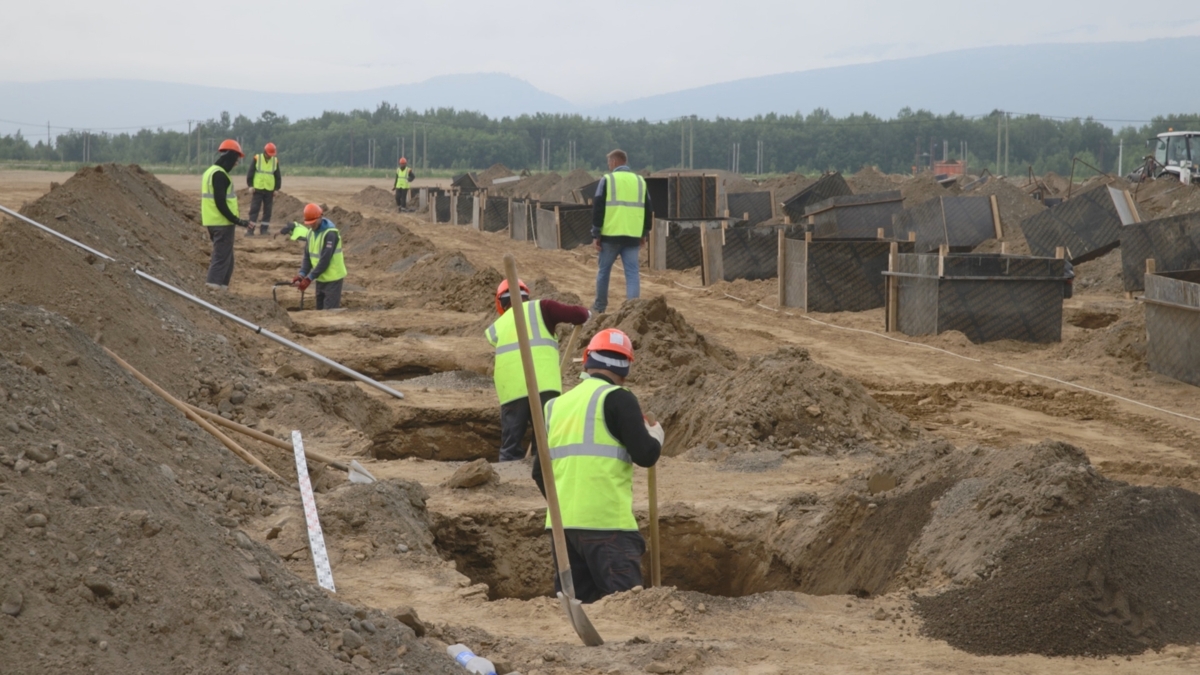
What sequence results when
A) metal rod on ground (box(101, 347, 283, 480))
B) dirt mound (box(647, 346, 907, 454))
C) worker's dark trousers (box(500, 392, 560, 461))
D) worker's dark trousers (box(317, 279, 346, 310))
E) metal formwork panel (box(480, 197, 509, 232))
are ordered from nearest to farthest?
metal rod on ground (box(101, 347, 283, 480))
worker's dark trousers (box(500, 392, 560, 461))
dirt mound (box(647, 346, 907, 454))
worker's dark trousers (box(317, 279, 346, 310))
metal formwork panel (box(480, 197, 509, 232))

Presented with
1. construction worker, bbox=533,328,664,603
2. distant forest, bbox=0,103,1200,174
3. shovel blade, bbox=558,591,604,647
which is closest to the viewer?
shovel blade, bbox=558,591,604,647

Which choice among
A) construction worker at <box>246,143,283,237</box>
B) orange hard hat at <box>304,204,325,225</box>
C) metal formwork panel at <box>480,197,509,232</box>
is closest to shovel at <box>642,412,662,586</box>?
orange hard hat at <box>304,204,325,225</box>

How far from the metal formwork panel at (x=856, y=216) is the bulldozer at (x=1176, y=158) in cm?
1213

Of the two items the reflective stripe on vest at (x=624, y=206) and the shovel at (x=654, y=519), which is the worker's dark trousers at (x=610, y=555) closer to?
the shovel at (x=654, y=519)

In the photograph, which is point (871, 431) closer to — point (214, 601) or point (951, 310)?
point (951, 310)

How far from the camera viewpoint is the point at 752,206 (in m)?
25.6

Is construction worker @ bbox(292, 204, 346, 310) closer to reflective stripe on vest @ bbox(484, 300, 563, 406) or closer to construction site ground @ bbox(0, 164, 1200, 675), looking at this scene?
construction site ground @ bbox(0, 164, 1200, 675)

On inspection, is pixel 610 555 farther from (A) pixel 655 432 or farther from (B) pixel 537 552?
(B) pixel 537 552

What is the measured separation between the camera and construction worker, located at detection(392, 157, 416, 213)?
3719 cm

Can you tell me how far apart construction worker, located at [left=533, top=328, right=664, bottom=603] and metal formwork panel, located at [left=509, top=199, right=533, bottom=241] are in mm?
22417

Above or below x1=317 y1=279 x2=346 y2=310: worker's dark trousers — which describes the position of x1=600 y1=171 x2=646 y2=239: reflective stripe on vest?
above

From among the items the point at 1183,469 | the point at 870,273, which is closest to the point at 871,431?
the point at 1183,469

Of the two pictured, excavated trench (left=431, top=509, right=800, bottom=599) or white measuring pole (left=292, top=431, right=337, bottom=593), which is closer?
white measuring pole (left=292, top=431, right=337, bottom=593)

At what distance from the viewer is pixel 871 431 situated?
9125 mm
